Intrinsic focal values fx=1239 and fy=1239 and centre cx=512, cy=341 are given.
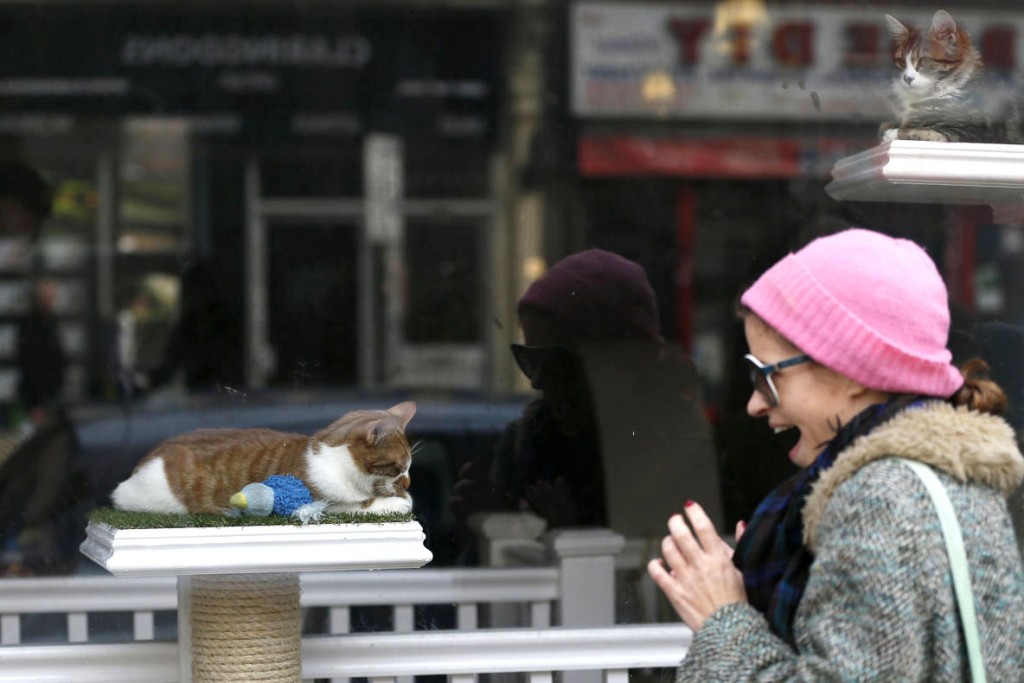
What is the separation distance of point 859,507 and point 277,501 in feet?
2.97

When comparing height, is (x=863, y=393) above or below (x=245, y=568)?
above

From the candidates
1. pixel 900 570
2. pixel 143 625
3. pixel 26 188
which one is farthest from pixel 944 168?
pixel 26 188

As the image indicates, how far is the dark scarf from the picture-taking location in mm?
1343

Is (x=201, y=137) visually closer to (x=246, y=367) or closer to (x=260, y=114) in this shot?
(x=260, y=114)

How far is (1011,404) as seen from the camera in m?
2.48

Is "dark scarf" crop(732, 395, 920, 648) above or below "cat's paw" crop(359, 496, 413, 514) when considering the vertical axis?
above

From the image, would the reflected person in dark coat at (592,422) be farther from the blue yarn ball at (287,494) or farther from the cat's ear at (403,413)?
the blue yarn ball at (287,494)

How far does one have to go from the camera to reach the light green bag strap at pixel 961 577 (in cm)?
122

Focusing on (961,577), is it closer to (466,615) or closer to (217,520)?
(217,520)

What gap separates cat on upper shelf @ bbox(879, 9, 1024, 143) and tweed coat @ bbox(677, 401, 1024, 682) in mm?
983

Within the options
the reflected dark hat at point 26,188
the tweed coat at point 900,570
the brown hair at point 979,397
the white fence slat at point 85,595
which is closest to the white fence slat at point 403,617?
the white fence slat at point 85,595

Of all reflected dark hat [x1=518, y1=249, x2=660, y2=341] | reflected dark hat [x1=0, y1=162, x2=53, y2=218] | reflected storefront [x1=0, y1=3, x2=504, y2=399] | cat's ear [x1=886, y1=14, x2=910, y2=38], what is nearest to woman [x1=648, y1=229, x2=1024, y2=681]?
cat's ear [x1=886, y1=14, x2=910, y2=38]

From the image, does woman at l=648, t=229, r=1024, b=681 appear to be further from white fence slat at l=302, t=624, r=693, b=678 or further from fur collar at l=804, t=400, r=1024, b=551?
white fence slat at l=302, t=624, r=693, b=678

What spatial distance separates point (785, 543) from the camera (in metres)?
1.39
